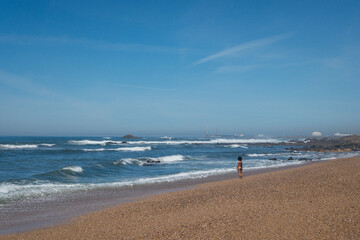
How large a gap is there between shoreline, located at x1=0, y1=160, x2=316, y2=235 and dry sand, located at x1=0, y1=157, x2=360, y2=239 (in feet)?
2.20

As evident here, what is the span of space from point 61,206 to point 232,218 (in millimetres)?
5624

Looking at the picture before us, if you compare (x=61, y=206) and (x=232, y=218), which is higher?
(x=232, y=218)

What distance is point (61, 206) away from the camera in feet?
29.9

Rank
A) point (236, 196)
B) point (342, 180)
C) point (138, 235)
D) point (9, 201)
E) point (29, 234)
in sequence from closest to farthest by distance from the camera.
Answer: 1. point (138, 235)
2. point (29, 234)
3. point (236, 196)
4. point (9, 201)
5. point (342, 180)

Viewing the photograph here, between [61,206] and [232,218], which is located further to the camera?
[61,206]

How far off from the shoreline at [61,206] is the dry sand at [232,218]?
0.67 m

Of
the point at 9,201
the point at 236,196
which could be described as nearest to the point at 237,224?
→ the point at 236,196

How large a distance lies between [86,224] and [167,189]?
566cm

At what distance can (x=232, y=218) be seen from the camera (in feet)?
20.3

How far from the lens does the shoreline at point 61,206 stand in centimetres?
722

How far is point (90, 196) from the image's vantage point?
1077cm

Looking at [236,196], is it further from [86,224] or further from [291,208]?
[86,224]

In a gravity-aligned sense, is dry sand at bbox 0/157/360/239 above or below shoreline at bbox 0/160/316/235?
above

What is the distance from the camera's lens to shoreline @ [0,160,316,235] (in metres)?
7.22
